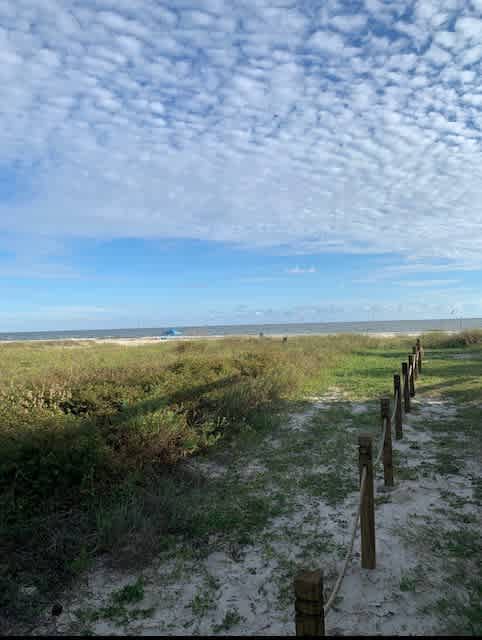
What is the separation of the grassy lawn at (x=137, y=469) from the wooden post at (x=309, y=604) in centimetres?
151

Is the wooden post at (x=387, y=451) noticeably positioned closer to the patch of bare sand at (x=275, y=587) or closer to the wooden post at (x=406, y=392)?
the patch of bare sand at (x=275, y=587)

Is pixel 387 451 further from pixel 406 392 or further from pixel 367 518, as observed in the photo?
pixel 406 392

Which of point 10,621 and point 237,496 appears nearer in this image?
point 10,621

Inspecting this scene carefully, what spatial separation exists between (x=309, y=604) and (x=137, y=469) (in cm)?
357

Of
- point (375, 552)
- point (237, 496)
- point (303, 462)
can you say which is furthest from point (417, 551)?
point (303, 462)

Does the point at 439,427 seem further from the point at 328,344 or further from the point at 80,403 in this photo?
the point at 328,344

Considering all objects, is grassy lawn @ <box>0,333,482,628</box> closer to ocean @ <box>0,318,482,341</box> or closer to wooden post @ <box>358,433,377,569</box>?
A: wooden post @ <box>358,433,377,569</box>

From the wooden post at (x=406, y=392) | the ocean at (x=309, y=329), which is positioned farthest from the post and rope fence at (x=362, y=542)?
the ocean at (x=309, y=329)

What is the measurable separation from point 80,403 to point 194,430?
67.3 inches

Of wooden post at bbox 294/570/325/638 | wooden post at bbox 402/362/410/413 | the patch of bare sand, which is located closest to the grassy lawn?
the patch of bare sand

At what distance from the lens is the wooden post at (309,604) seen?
1936 millimetres

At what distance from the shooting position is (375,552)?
3850 millimetres

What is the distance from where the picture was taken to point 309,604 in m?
1.96

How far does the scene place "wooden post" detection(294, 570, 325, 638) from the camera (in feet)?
6.35
